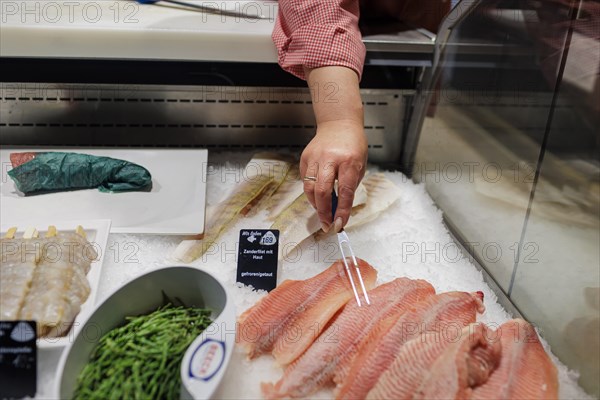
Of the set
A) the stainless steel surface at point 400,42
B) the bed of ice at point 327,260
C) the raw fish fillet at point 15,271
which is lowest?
the bed of ice at point 327,260

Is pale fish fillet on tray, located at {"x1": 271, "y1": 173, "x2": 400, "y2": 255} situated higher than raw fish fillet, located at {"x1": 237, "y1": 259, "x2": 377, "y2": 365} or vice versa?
raw fish fillet, located at {"x1": 237, "y1": 259, "x2": 377, "y2": 365}

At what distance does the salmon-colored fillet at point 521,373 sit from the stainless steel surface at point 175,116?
1.07m

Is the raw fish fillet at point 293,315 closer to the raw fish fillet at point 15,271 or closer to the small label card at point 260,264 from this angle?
the small label card at point 260,264

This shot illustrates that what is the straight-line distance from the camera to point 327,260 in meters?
1.60

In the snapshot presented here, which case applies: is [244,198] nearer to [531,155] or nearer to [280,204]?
[280,204]

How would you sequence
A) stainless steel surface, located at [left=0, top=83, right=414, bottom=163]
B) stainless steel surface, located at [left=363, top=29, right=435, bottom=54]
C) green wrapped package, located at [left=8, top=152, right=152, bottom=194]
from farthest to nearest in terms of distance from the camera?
stainless steel surface, located at [left=0, top=83, right=414, bottom=163]
stainless steel surface, located at [left=363, top=29, right=435, bottom=54]
green wrapped package, located at [left=8, top=152, right=152, bottom=194]

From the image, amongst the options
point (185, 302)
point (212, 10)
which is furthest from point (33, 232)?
point (212, 10)

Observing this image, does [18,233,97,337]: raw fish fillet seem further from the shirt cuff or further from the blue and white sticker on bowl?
the shirt cuff

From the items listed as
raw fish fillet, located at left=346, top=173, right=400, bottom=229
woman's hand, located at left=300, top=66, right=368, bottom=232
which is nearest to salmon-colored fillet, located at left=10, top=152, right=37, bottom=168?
woman's hand, located at left=300, top=66, right=368, bottom=232

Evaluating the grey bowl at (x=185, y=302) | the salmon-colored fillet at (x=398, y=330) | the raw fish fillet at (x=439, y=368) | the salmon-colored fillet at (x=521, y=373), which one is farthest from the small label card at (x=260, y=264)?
the salmon-colored fillet at (x=521, y=373)

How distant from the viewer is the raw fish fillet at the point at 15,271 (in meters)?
1.17

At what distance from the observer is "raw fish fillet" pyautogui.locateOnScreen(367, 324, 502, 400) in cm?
102

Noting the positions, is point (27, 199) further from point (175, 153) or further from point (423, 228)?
point (423, 228)

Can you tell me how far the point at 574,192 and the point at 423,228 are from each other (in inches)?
26.9
